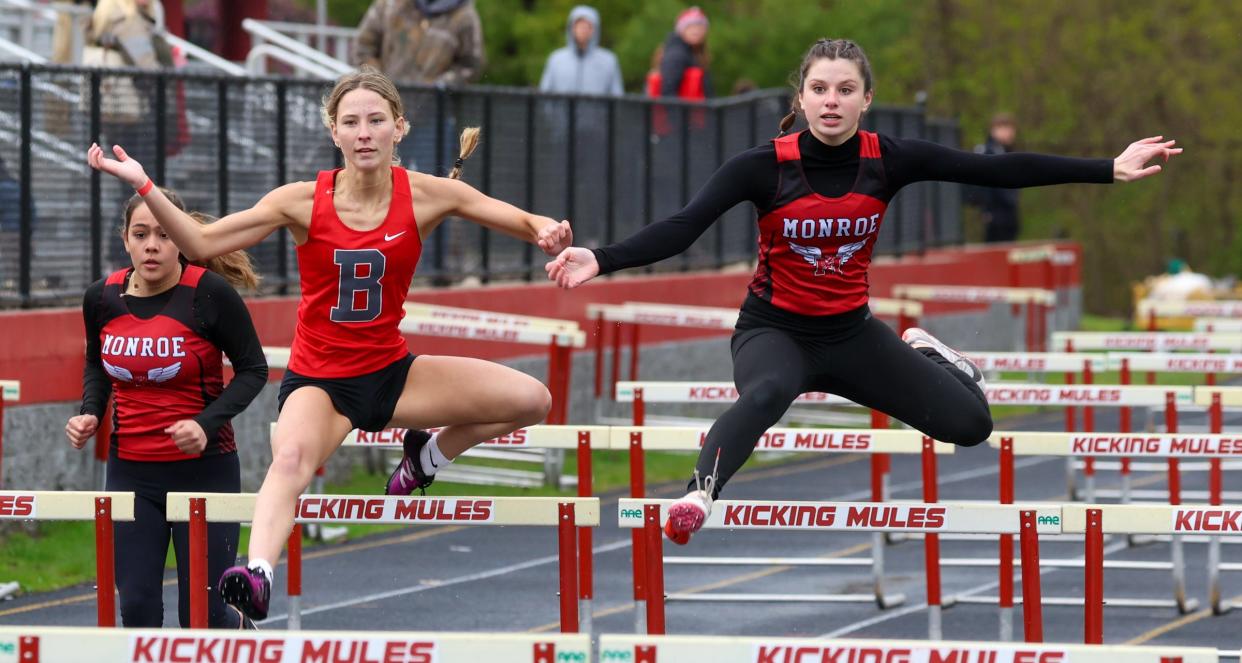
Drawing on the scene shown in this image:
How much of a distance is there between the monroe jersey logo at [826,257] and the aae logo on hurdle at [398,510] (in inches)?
52.9

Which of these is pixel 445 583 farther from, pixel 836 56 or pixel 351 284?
pixel 836 56

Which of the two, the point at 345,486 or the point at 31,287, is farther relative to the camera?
the point at 345,486

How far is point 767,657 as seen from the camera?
4.59m

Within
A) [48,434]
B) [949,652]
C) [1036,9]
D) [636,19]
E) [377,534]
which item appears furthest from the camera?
[1036,9]

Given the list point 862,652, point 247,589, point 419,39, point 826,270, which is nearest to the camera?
point 862,652

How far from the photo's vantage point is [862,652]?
15.4 feet

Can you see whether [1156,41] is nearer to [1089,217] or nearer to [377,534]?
[1089,217]

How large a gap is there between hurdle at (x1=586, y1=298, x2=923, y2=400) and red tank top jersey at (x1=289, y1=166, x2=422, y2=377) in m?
7.78

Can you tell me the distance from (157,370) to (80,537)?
523cm

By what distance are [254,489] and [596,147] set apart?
529cm

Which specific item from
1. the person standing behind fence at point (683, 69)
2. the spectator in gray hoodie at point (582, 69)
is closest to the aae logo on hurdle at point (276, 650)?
the spectator in gray hoodie at point (582, 69)

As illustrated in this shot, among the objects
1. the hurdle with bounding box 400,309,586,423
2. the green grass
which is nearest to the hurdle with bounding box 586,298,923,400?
the green grass

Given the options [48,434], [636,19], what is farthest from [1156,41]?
[48,434]

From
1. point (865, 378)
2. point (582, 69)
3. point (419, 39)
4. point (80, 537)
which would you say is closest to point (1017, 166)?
point (865, 378)
